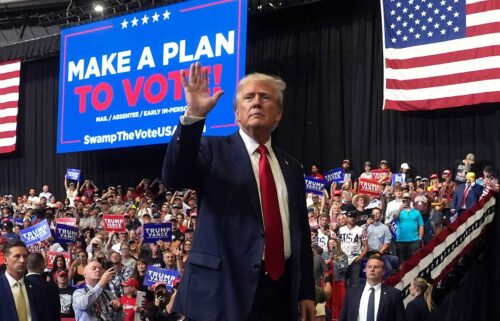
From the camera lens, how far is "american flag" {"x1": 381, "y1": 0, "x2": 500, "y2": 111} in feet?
44.0

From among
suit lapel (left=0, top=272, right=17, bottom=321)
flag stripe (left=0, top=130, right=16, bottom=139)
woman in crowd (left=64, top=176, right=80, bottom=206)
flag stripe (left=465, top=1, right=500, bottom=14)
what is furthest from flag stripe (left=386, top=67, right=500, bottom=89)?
flag stripe (left=0, top=130, right=16, bottom=139)

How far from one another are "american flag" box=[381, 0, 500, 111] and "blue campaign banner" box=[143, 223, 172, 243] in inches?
196

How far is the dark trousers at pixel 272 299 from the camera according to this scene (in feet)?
9.10

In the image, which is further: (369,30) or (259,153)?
(369,30)

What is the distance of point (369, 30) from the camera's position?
16297mm

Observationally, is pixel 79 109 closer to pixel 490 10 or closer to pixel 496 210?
pixel 490 10

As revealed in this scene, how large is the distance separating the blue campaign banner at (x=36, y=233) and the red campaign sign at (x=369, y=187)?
4.78 meters

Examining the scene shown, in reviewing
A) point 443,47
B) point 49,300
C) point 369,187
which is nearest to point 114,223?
point 369,187

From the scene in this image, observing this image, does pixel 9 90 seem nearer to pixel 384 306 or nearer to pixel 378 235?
pixel 378 235

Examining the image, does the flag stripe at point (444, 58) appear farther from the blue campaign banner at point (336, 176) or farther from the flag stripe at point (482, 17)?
the blue campaign banner at point (336, 176)

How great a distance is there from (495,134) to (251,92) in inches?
472

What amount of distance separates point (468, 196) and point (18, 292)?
7.31m

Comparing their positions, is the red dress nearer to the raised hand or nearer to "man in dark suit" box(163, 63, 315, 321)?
"man in dark suit" box(163, 63, 315, 321)

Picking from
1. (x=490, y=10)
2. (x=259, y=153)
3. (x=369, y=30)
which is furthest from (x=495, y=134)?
(x=259, y=153)
